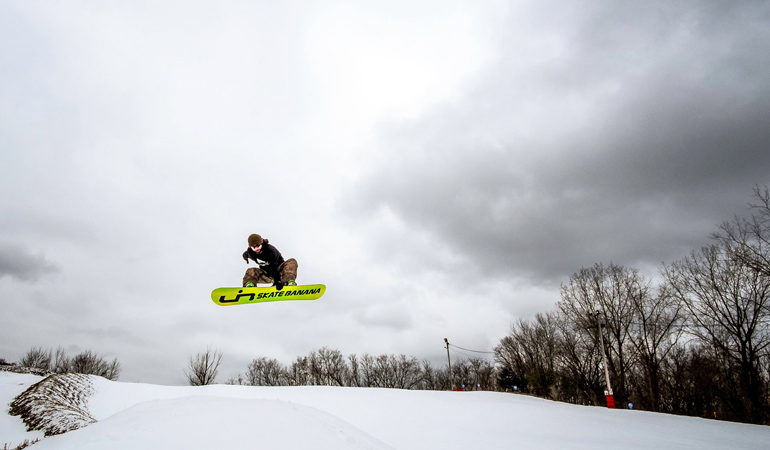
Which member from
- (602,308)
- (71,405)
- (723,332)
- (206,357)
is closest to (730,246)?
(723,332)

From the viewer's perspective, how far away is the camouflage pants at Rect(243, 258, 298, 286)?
966 centimetres

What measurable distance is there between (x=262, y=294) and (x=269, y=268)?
1.88 meters

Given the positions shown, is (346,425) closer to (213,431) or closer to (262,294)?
(213,431)

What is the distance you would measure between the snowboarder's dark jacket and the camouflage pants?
0.14 m

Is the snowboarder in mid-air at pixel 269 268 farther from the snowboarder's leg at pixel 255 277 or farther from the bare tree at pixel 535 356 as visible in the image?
the bare tree at pixel 535 356

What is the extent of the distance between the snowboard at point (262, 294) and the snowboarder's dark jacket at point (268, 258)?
1215mm

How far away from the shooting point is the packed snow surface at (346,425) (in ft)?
33.1

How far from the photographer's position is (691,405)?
136 feet

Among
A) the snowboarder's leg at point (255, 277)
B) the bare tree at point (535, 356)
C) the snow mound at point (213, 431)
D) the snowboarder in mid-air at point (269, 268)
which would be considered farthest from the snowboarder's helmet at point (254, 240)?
the bare tree at point (535, 356)

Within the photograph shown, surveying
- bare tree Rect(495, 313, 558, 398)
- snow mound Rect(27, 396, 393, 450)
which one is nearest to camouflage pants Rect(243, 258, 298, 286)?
snow mound Rect(27, 396, 393, 450)

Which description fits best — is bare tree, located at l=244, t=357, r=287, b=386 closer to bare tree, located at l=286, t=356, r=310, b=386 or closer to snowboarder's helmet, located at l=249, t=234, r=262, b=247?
bare tree, located at l=286, t=356, r=310, b=386

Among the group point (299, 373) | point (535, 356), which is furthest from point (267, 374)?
point (535, 356)

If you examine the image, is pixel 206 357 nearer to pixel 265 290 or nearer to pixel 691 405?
pixel 265 290

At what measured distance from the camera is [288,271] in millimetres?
9695
